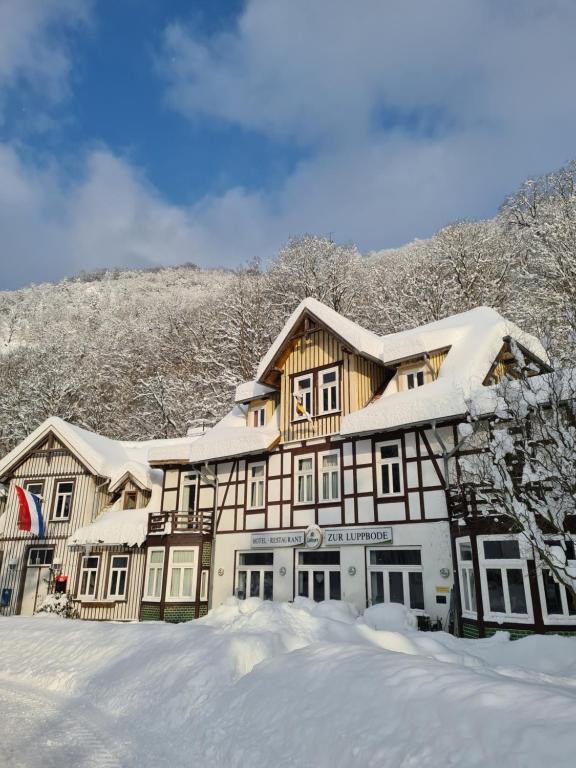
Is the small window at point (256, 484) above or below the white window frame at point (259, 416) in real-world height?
below

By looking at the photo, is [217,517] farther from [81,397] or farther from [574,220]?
[81,397]

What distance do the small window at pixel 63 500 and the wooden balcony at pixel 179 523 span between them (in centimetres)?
654

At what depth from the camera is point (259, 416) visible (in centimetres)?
2367

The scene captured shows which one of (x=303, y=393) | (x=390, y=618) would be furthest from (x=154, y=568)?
(x=390, y=618)

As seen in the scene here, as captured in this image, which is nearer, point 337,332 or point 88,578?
point 337,332

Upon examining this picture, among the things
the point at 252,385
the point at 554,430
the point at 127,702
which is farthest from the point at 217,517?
the point at 554,430

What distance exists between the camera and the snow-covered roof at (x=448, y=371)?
15.9 meters

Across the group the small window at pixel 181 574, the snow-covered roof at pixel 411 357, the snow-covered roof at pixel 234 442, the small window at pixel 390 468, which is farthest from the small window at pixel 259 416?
the small window at pixel 390 468

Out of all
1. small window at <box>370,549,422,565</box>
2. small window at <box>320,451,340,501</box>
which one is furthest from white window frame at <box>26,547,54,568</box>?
small window at <box>370,549,422,565</box>

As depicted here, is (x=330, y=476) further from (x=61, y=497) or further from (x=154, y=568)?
(x=61, y=497)

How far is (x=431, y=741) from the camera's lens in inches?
205

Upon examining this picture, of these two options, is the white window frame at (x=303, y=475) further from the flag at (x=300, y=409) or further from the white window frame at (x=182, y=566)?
the white window frame at (x=182, y=566)

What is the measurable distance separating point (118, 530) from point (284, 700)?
18.0m

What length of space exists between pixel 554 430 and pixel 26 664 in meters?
12.8
